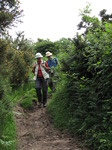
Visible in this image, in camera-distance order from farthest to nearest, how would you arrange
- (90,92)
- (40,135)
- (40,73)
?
1. (40,73)
2. (40,135)
3. (90,92)

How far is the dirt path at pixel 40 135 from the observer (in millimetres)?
4598

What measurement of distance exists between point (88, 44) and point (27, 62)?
5.41m

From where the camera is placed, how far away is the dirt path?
4.60 m

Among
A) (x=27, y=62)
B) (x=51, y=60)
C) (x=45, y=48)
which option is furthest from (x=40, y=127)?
(x=45, y=48)

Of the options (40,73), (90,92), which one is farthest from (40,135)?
(40,73)

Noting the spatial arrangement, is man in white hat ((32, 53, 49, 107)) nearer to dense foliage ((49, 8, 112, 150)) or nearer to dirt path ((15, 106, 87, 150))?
dense foliage ((49, 8, 112, 150))

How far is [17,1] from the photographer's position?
769cm

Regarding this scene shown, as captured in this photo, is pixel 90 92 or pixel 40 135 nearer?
pixel 90 92

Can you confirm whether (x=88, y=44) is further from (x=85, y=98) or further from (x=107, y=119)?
(x=107, y=119)

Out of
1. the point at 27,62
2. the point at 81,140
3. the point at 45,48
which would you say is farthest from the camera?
the point at 45,48

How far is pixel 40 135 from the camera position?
544 centimetres

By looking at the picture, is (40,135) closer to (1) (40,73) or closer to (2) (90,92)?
(2) (90,92)

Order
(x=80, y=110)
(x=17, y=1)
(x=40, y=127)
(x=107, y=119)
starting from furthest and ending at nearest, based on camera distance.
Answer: (x=17, y=1) → (x=40, y=127) → (x=80, y=110) → (x=107, y=119)

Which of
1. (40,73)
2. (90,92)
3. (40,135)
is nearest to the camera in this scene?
(90,92)
